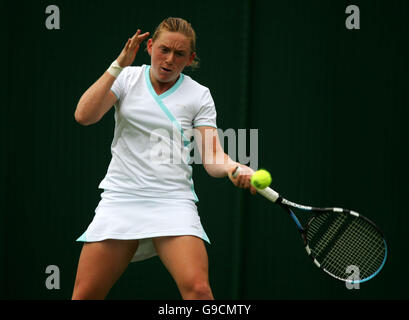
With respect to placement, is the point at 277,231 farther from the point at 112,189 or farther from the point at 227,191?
the point at 112,189

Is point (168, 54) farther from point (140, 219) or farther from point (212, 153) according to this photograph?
point (140, 219)

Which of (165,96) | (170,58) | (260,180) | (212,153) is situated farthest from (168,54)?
(260,180)

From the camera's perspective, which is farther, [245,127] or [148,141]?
[245,127]

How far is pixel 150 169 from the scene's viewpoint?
2535 mm

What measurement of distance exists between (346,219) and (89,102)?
5.70ft

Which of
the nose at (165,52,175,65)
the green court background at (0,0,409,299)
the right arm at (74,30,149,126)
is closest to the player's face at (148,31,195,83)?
the nose at (165,52,175,65)

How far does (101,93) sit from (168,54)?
35cm

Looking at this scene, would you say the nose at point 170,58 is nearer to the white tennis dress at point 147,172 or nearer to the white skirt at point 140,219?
the white tennis dress at point 147,172

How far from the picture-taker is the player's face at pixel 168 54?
8.48 feet

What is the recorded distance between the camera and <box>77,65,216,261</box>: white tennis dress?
2506 mm

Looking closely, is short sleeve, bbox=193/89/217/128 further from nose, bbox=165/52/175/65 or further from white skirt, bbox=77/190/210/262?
white skirt, bbox=77/190/210/262
